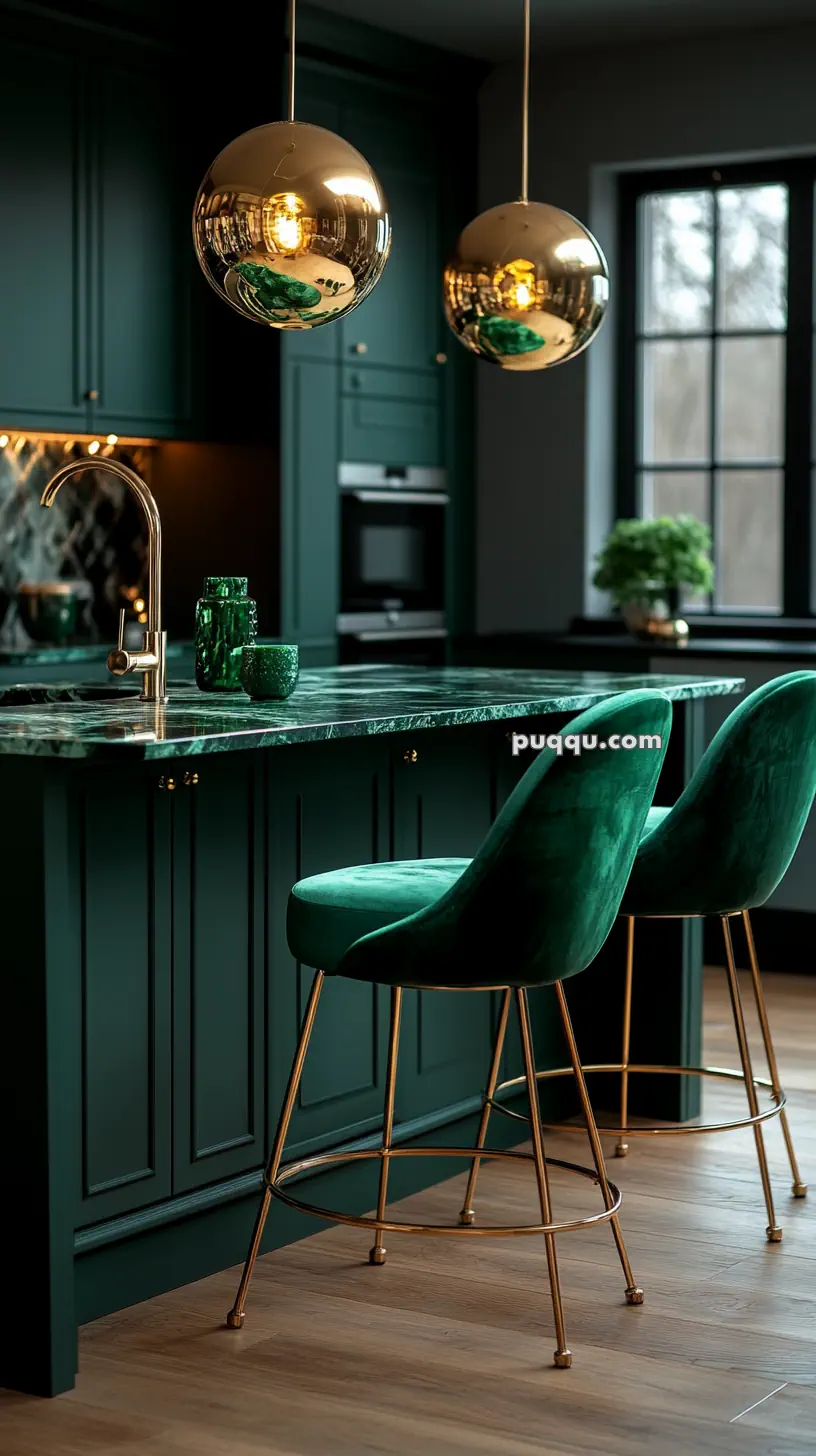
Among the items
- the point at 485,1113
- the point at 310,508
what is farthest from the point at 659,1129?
the point at 310,508

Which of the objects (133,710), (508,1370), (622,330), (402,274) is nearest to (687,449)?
(622,330)

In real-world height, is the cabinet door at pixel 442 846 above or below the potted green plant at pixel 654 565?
below

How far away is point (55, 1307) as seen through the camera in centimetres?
263

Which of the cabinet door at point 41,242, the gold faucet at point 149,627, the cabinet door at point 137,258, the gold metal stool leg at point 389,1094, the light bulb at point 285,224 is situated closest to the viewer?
the light bulb at point 285,224

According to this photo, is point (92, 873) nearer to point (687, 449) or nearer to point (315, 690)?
point (315, 690)

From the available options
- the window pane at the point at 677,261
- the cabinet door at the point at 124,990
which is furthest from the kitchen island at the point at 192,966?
the window pane at the point at 677,261

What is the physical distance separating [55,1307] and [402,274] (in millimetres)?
4217

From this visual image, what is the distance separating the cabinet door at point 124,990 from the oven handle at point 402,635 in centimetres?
312

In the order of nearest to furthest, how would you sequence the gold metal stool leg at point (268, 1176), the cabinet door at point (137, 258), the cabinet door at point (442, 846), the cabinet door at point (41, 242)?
1. the gold metal stool leg at point (268, 1176)
2. the cabinet door at point (442, 846)
3. the cabinet door at point (41, 242)
4. the cabinet door at point (137, 258)

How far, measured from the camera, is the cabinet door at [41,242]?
202 inches

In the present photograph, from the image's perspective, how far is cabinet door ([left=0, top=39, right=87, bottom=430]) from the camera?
513 centimetres

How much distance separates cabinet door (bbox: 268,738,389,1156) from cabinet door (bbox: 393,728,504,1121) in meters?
0.06

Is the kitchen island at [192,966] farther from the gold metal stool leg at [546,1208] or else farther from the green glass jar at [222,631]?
the gold metal stool leg at [546,1208]

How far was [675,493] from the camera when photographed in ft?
21.4
